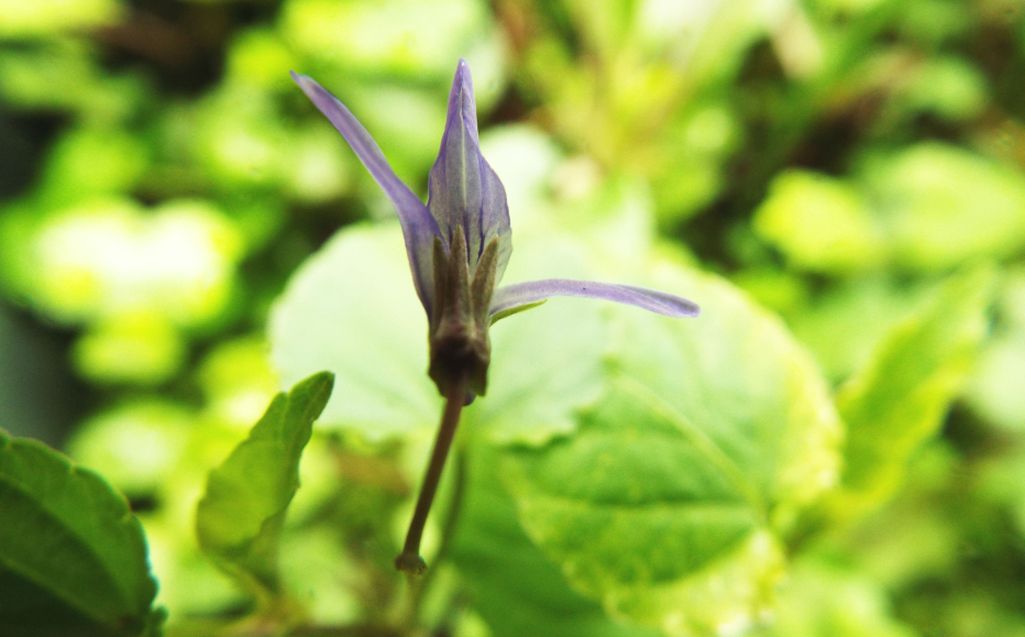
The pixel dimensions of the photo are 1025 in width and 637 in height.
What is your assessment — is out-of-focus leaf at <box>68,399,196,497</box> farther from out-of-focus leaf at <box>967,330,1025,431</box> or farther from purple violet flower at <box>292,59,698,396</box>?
out-of-focus leaf at <box>967,330,1025,431</box>

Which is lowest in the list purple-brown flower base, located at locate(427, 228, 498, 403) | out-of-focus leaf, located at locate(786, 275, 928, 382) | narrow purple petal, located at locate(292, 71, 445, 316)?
purple-brown flower base, located at locate(427, 228, 498, 403)

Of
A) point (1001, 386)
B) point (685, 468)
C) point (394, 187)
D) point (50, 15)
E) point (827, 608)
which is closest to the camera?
point (394, 187)

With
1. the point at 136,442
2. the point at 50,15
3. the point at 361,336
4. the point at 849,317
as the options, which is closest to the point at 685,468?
the point at 361,336

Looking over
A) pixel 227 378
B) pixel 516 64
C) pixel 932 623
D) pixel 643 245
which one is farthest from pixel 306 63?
pixel 932 623

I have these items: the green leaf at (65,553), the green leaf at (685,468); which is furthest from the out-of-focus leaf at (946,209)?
the green leaf at (65,553)

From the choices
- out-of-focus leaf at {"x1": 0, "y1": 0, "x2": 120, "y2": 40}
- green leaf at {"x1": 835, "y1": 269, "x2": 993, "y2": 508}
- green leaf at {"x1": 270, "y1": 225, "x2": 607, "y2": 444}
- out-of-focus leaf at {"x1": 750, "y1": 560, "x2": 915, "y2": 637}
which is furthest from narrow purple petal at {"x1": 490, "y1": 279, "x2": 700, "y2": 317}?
out-of-focus leaf at {"x1": 0, "y1": 0, "x2": 120, "y2": 40}

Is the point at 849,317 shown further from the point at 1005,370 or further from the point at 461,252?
the point at 461,252
